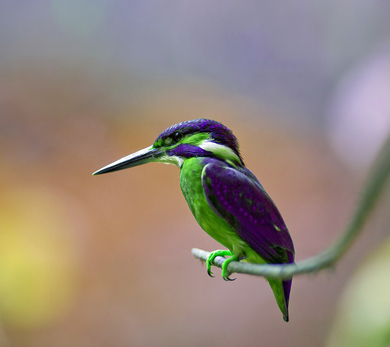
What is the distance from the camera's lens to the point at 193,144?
56 cm

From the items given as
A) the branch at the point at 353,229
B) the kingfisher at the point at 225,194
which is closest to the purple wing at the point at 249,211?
the kingfisher at the point at 225,194

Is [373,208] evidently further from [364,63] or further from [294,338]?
[364,63]

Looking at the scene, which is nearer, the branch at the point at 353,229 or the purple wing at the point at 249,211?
the branch at the point at 353,229

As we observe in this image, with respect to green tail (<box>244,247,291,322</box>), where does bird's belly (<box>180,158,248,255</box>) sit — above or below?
above

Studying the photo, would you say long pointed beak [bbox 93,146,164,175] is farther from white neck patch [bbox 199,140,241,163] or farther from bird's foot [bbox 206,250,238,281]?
bird's foot [bbox 206,250,238,281]

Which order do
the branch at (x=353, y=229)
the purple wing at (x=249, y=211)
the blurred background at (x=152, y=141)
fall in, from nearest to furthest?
the branch at (x=353, y=229)
the purple wing at (x=249, y=211)
the blurred background at (x=152, y=141)

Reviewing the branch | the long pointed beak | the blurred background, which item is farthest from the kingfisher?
the blurred background

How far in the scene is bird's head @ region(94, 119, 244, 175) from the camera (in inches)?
21.7

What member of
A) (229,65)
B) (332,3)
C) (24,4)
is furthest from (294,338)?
(24,4)

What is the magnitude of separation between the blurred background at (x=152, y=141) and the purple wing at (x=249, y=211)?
1.17m

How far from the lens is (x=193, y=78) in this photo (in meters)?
2.16

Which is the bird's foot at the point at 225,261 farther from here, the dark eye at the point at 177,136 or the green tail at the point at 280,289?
the dark eye at the point at 177,136

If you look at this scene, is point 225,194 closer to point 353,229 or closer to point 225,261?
point 225,261

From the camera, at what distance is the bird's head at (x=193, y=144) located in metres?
0.55
